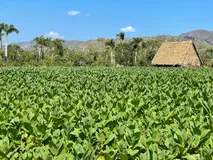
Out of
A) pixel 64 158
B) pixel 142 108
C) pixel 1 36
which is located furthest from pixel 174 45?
pixel 64 158

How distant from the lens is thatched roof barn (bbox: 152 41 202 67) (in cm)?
5012

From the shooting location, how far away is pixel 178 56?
2008 inches

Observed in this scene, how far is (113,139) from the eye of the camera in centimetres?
335

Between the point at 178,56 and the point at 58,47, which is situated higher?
the point at 58,47

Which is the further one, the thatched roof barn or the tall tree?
the tall tree

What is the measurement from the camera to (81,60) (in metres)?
78.8

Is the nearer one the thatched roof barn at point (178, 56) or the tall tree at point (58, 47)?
the thatched roof barn at point (178, 56)

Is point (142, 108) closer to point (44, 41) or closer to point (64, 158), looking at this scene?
point (64, 158)

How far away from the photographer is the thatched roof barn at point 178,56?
50125 mm

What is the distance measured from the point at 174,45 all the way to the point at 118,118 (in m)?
50.3

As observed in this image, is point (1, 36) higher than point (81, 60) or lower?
higher

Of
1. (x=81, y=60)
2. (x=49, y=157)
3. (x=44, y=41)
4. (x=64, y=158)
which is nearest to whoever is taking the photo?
(x=64, y=158)

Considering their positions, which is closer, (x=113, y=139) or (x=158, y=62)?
(x=113, y=139)

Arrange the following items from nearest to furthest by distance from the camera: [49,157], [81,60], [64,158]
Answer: [64,158], [49,157], [81,60]
